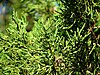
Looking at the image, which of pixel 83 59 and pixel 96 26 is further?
pixel 96 26

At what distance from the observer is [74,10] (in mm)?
3689

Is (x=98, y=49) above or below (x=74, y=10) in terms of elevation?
below

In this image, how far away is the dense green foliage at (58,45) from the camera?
11.1 feet

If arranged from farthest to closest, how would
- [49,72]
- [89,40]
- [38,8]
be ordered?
[38,8]
[89,40]
[49,72]

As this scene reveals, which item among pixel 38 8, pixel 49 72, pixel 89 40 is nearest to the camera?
pixel 49 72

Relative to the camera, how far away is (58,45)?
3.40 m

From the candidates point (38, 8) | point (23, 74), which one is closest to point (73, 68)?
point (23, 74)

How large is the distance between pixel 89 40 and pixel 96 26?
11.4 inches

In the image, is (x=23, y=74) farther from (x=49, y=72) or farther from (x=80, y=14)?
(x=80, y=14)

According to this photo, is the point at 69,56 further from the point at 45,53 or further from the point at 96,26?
the point at 96,26

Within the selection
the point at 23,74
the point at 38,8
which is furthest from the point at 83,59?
the point at 38,8

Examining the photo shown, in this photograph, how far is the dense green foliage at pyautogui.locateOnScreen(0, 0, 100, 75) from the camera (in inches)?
133

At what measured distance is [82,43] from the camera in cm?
341

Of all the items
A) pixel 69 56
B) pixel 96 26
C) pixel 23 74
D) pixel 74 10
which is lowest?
pixel 23 74
